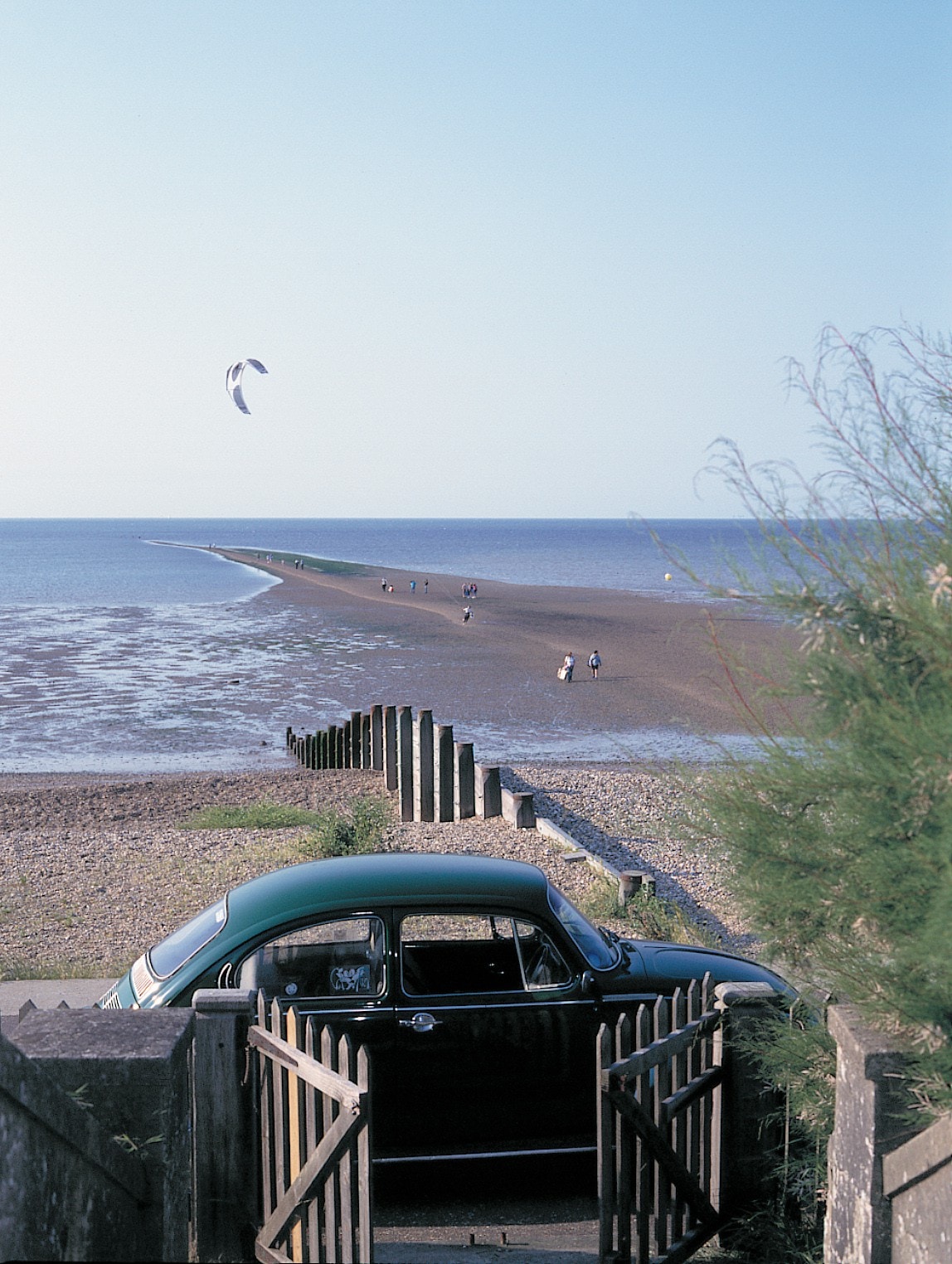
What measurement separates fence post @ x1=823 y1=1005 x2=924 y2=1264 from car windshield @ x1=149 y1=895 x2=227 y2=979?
3.10 m

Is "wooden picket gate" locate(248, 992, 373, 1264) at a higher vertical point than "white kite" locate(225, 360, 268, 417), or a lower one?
lower

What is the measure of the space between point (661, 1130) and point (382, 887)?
1.75 m

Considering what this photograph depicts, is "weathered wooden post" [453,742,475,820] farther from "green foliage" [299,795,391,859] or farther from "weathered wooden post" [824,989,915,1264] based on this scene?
"weathered wooden post" [824,989,915,1264]

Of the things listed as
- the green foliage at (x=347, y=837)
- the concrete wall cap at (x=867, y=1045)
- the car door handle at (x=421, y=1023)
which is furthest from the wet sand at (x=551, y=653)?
the green foliage at (x=347, y=837)

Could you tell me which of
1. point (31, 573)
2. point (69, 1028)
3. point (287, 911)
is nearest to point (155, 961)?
point (287, 911)

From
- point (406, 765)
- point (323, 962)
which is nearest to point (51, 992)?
point (323, 962)

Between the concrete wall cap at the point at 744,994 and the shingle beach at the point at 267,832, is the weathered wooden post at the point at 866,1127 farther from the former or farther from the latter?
the concrete wall cap at the point at 744,994

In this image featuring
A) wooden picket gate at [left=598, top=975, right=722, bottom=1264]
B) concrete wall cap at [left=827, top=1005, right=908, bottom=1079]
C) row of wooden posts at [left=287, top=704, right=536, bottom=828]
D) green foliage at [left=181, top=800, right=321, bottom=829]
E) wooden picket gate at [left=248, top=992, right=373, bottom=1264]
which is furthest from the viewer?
green foliage at [left=181, top=800, right=321, bottom=829]

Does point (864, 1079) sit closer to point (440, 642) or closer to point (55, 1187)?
point (55, 1187)

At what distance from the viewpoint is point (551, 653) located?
39250 millimetres

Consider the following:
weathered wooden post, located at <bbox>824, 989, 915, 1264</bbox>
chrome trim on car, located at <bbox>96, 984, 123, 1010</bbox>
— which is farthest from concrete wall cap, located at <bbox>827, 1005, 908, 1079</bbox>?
chrome trim on car, located at <bbox>96, 984, 123, 1010</bbox>

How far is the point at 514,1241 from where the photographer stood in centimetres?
529

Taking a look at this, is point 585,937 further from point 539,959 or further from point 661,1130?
point 661,1130

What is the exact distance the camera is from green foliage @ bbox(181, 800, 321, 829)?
47.4 feet
